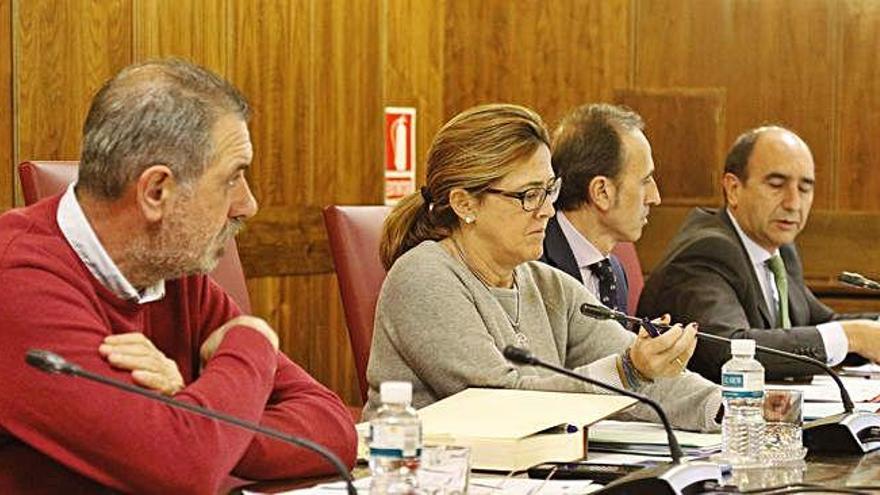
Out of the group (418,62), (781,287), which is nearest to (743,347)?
(781,287)

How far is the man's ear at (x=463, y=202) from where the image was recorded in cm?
305

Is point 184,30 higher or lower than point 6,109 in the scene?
higher

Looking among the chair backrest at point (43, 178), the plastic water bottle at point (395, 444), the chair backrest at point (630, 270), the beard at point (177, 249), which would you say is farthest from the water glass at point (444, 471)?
the chair backrest at point (630, 270)

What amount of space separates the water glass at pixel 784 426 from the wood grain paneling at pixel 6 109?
2388 millimetres

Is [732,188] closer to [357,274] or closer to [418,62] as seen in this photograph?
[357,274]

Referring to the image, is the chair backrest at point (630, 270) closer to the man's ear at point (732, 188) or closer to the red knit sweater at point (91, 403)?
the man's ear at point (732, 188)

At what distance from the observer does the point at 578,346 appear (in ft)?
10.6

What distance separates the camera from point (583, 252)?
3840 mm

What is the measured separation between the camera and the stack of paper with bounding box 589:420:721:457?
8.38 feet

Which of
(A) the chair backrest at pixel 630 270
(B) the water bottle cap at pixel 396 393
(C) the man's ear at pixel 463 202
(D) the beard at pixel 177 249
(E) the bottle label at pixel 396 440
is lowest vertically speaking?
(A) the chair backrest at pixel 630 270

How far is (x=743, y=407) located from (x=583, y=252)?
1289 mm

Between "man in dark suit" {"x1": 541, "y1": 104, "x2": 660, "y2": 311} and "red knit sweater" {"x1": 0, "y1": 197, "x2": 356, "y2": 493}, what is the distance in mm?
1768

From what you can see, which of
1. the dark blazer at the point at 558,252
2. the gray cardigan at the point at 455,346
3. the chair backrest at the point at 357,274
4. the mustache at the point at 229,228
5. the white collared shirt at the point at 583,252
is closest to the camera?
Answer: the mustache at the point at 229,228

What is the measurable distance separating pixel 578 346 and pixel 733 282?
971 mm
